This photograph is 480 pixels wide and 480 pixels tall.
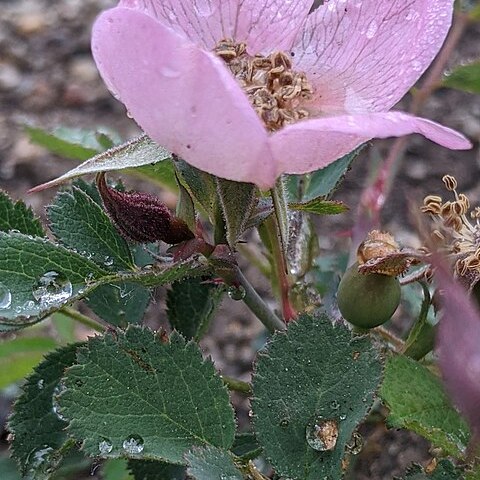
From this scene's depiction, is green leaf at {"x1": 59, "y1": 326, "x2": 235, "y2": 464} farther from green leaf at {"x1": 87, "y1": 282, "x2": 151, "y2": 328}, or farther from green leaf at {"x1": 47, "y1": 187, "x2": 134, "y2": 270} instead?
green leaf at {"x1": 87, "y1": 282, "x2": 151, "y2": 328}

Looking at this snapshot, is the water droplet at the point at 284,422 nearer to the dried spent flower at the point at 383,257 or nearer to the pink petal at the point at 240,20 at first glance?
the dried spent flower at the point at 383,257

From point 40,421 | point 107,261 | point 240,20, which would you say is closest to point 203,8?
point 240,20

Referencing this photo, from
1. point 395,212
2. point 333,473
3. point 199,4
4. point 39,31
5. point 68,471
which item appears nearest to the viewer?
point 333,473

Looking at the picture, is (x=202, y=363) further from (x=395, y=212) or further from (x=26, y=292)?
(x=395, y=212)

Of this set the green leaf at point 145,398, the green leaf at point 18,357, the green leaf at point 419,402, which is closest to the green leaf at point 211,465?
the green leaf at point 145,398

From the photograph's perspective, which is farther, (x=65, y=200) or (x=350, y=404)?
(x=65, y=200)

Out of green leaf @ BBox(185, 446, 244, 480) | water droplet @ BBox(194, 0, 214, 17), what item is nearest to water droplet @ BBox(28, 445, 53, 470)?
green leaf @ BBox(185, 446, 244, 480)

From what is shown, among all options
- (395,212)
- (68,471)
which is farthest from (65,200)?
(395,212)
